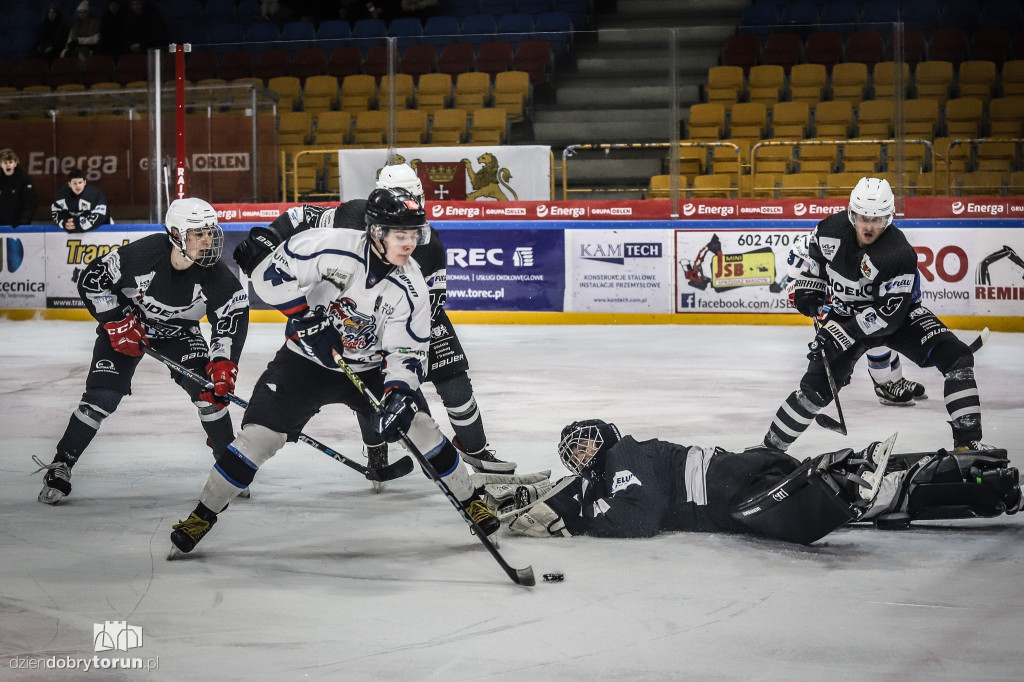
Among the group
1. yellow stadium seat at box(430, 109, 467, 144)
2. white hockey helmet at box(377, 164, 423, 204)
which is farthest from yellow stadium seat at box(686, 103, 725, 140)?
white hockey helmet at box(377, 164, 423, 204)

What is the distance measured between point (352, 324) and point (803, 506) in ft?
5.25

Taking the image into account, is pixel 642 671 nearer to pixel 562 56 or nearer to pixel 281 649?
pixel 281 649

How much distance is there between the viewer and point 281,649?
124 inches

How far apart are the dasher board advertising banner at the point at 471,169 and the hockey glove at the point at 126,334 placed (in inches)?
265

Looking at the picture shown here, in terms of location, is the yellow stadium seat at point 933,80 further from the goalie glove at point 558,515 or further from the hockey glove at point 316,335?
the hockey glove at point 316,335

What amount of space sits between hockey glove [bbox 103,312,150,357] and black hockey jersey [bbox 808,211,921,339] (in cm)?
306

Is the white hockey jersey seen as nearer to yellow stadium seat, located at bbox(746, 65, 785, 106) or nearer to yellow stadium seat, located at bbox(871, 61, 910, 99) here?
yellow stadium seat, located at bbox(871, 61, 910, 99)

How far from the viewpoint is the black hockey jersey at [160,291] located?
4.93 m

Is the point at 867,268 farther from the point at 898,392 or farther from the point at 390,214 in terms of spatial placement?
the point at 390,214

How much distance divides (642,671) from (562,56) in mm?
9553

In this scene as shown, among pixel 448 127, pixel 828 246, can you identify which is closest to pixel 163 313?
pixel 828 246

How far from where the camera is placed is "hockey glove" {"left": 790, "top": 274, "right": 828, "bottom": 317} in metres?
5.80

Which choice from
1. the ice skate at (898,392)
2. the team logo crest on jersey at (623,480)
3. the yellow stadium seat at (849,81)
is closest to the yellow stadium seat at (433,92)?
the yellow stadium seat at (849,81)

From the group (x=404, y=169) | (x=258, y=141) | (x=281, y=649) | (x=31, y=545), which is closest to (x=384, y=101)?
(x=258, y=141)
